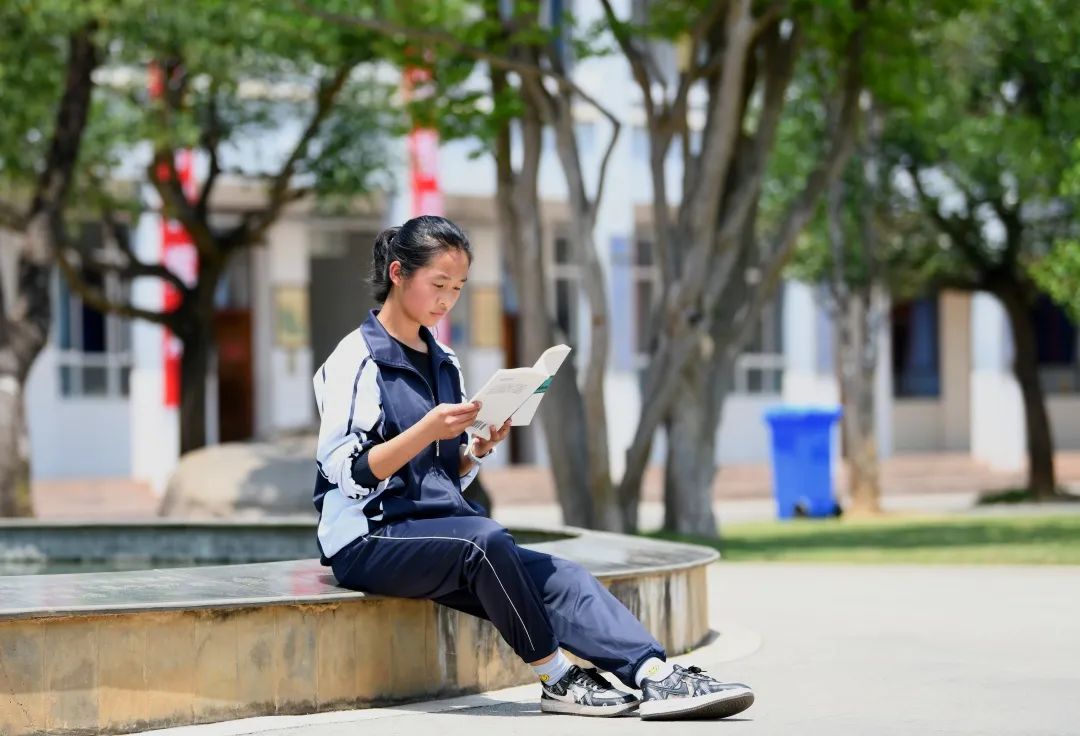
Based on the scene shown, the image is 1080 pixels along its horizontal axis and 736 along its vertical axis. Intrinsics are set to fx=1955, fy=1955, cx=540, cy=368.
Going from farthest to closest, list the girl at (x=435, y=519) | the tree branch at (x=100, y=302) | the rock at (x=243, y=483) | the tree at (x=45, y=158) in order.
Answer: the tree branch at (x=100, y=302), the tree at (x=45, y=158), the rock at (x=243, y=483), the girl at (x=435, y=519)

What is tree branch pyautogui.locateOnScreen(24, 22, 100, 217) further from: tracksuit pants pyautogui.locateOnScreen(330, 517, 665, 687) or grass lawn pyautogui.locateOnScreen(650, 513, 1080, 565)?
tracksuit pants pyautogui.locateOnScreen(330, 517, 665, 687)

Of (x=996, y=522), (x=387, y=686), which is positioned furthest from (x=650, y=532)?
(x=387, y=686)

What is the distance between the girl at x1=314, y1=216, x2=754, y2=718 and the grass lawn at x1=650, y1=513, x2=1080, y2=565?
7.89m

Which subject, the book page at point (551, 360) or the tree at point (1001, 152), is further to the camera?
the tree at point (1001, 152)

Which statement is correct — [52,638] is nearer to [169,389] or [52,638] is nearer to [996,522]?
[996,522]

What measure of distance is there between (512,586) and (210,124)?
18668mm

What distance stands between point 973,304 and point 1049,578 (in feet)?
82.2

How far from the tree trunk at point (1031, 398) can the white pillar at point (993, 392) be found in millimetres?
10265

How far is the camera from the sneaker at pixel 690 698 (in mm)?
5848

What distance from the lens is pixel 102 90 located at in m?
24.4

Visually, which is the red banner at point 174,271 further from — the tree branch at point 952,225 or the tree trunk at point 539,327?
the tree trunk at point 539,327

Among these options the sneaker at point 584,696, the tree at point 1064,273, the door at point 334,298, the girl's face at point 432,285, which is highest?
the door at point 334,298

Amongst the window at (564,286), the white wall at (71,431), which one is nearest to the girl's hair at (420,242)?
the white wall at (71,431)

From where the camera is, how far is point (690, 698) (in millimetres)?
5844
